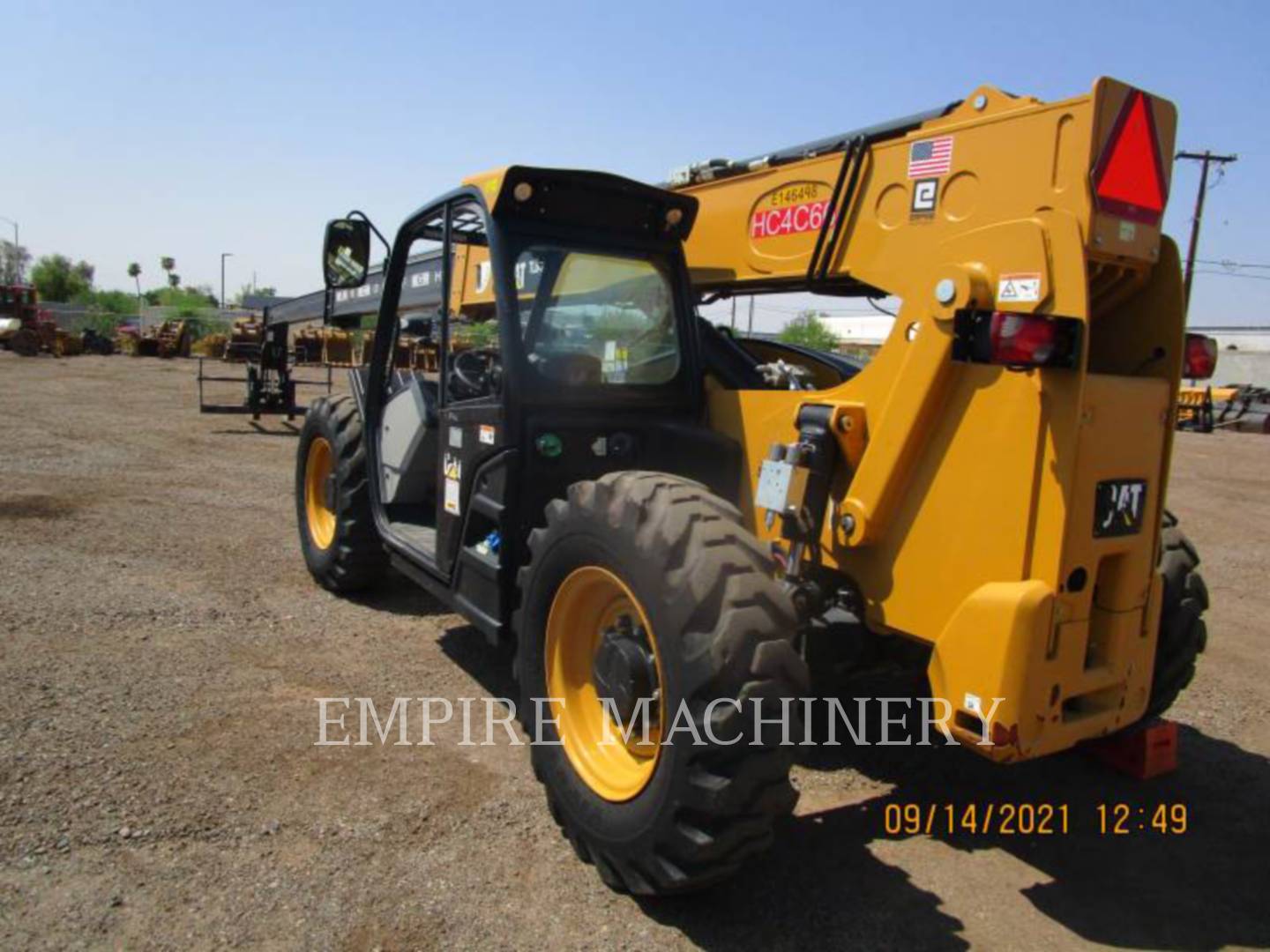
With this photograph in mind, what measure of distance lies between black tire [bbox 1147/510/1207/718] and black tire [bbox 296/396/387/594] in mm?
4229

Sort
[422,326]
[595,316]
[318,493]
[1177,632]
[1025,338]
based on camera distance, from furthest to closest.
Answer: [318,493] → [422,326] → [595,316] → [1177,632] → [1025,338]

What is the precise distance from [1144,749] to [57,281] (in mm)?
91346

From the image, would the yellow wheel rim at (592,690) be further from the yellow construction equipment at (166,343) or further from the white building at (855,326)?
the white building at (855,326)

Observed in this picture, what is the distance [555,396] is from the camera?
386cm

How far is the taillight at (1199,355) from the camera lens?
9.76ft

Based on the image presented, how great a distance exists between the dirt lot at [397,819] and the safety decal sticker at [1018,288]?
1.96m

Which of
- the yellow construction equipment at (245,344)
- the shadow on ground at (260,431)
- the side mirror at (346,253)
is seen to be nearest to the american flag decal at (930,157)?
the side mirror at (346,253)

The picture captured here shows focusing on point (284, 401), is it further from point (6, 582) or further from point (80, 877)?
point (80, 877)

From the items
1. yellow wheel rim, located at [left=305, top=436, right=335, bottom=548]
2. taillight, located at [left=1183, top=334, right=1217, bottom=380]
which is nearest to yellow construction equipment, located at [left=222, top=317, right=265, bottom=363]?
yellow wheel rim, located at [left=305, top=436, right=335, bottom=548]

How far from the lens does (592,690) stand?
3367 mm

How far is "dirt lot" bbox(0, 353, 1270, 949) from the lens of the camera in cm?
278

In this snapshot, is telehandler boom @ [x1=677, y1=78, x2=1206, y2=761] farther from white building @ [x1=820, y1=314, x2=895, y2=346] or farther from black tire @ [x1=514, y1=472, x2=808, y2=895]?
white building @ [x1=820, y1=314, x2=895, y2=346]

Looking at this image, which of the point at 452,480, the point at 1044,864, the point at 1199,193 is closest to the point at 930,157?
the point at 452,480

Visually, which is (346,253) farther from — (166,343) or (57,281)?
(57,281)
